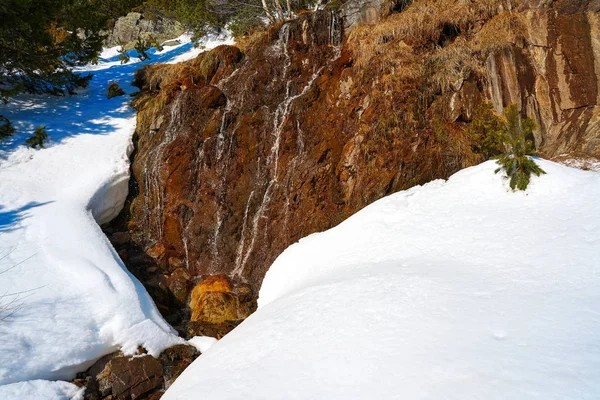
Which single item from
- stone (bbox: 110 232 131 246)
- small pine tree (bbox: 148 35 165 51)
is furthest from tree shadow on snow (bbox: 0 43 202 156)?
stone (bbox: 110 232 131 246)

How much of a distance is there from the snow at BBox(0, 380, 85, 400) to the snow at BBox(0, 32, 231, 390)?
0.02 metres

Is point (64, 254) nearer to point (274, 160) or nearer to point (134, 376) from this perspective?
point (134, 376)

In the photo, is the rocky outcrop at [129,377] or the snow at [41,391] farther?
the rocky outcrop at [129,377]

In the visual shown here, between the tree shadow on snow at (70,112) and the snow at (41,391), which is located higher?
the tree shadow on snow at (70,112)

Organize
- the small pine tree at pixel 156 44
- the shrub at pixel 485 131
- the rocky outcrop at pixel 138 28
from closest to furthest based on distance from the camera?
1. the shrub at pixel 485 131
2. the small pine tree at pixel 156 44
3. the rocky outcrop at pixel 138 28

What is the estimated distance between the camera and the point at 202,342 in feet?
23.5

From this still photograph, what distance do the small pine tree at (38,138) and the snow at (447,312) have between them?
1047 cm

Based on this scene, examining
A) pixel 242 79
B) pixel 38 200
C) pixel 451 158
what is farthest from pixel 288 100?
pixel 38 200

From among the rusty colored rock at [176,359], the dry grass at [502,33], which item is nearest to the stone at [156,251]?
the rusty colored rock at [176,359]

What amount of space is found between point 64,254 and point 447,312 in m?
8.27

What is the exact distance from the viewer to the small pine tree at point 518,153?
22.5ft

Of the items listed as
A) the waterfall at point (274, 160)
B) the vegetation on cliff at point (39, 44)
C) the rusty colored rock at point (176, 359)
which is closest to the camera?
the rusty colored rock at point (176, 359)

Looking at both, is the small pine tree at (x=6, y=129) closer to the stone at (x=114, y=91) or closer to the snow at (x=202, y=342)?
the stone at (x=114, y=91)

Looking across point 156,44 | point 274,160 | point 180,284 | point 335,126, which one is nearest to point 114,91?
point 156,44
